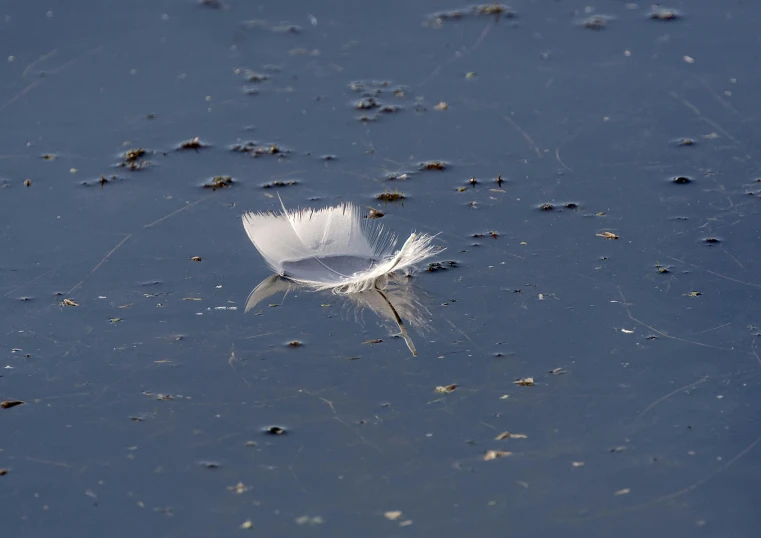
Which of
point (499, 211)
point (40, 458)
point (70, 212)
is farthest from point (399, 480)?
point (70, 212)

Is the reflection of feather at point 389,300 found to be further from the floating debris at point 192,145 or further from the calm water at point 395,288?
the floating debris at point 192,145

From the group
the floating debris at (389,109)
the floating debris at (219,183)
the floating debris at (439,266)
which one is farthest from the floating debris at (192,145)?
the floating debris at (439,266)

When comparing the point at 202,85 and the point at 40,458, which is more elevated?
the point at 202,85

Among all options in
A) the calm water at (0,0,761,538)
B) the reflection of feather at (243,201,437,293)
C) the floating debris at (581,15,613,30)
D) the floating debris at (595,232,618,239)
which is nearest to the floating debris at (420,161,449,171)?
the calm water at (0,0,761,538)

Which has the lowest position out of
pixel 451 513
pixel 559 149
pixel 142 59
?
pixel 451 513

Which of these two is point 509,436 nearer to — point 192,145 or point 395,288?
point 395,288

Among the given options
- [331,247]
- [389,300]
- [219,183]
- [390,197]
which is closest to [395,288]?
[389,300]

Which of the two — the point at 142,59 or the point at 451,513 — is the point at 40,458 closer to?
the point at 451,513
